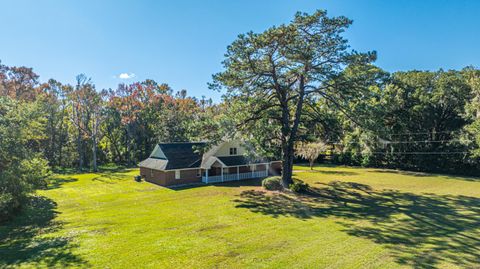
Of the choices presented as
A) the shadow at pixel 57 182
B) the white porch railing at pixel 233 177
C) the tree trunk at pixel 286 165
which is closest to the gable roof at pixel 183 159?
the white porch railing at pixel 233 177

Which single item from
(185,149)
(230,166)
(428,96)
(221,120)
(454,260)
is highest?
(428,96)

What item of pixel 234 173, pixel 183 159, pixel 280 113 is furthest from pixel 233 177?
pixel 280 113

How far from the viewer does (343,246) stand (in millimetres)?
10617

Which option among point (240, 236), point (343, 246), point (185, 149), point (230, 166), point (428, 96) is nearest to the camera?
point (343, 246)

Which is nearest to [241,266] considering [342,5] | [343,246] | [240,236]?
[240,236]

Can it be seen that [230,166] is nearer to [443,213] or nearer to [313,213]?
[313,213]

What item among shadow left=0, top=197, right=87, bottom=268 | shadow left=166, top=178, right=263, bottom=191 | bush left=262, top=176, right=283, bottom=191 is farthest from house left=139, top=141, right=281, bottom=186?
shadow left=0, top=197, right=87, bottom=268

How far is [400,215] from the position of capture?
15.1m

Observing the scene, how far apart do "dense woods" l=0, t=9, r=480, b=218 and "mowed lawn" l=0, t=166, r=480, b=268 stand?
3.63 meters

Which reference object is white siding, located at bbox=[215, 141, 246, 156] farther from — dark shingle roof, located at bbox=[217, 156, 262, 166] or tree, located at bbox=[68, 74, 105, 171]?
tree, located at bbox=[68, 74, 105, 171]

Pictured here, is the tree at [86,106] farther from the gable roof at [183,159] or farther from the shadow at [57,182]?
the gable roof at [183,159]

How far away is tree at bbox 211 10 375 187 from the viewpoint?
1814 centimetres

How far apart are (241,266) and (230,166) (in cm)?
1756

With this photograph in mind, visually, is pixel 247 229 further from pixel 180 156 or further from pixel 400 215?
pixel 180 156
